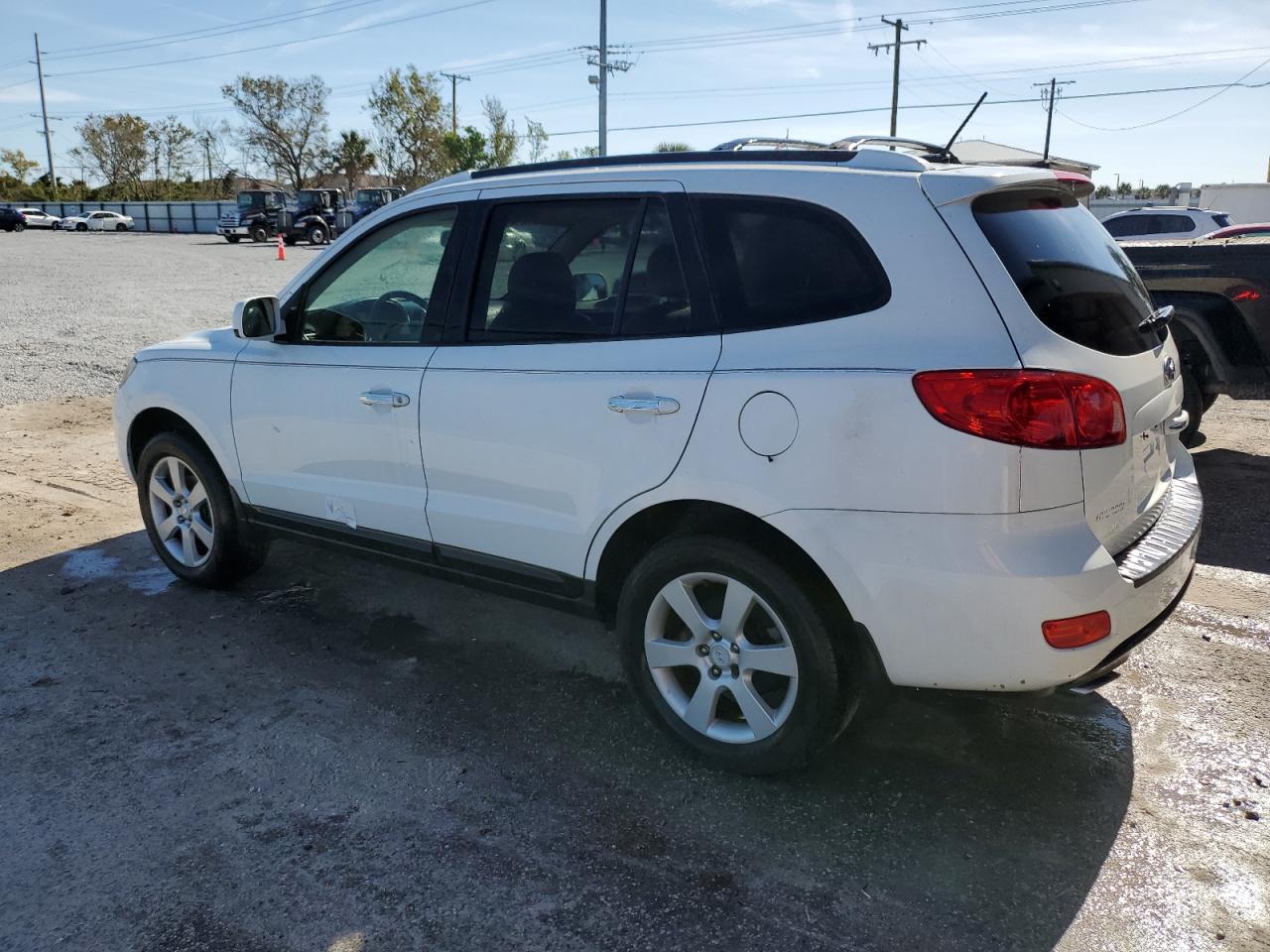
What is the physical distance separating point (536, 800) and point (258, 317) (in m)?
2.51

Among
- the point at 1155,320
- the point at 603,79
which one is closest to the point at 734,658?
the point at 1155,320

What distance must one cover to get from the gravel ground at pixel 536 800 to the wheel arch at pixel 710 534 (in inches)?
15.4

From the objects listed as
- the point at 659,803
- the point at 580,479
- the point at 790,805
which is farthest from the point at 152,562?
the point at 790,805

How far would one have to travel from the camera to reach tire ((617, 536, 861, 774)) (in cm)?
289

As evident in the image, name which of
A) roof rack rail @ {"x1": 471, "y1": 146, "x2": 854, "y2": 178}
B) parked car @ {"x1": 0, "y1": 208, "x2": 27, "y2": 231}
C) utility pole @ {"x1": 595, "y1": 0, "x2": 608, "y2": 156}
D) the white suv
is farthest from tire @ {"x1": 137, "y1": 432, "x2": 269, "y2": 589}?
parked car @ {"x1": 0, "y1": 208, "x2": 27, "y2": 231}

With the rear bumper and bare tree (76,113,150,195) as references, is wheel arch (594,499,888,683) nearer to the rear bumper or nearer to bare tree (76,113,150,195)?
the rear bumper

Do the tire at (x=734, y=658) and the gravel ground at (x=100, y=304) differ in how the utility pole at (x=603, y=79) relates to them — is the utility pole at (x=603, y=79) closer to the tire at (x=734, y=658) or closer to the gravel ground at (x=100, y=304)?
the gravel ground at (x=100, y=304)

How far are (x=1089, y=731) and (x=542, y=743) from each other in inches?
75.2

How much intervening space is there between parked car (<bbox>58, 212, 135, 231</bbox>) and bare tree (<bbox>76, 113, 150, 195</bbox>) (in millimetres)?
21480

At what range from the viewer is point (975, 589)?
2592 mm

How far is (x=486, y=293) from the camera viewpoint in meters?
3.67

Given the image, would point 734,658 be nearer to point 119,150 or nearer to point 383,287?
point 383,287

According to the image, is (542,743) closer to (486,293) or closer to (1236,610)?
(486,293)

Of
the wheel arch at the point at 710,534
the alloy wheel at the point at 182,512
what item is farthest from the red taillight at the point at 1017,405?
the alloy wheel at the point at 182,512
